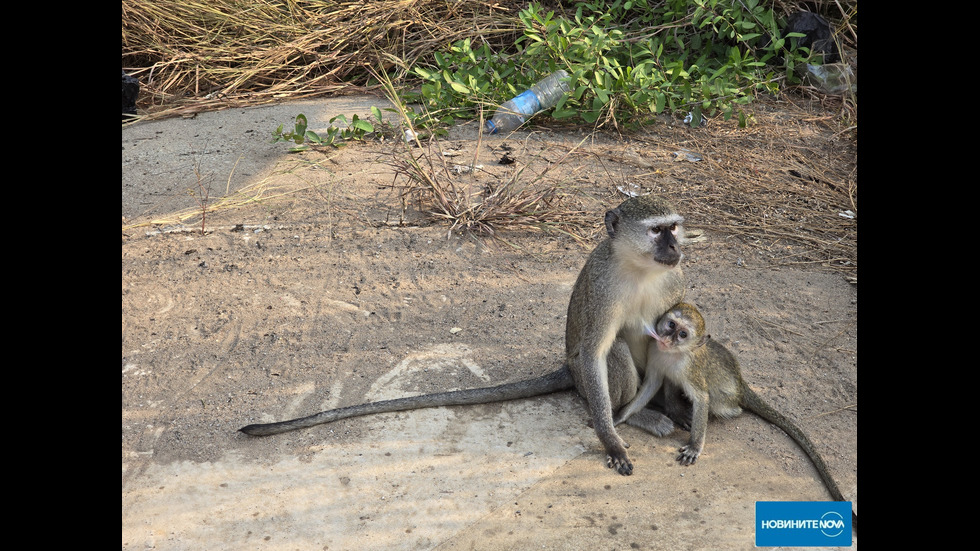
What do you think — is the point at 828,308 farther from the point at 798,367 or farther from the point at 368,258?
the point at 368,258

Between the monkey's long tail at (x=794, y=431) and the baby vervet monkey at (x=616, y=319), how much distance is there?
45cm

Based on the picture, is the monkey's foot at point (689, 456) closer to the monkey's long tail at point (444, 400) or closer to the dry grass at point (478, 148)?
the monkey's long tail at point (444, 400)

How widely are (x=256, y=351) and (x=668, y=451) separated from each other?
236 centimetres

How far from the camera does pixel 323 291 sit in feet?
16.8

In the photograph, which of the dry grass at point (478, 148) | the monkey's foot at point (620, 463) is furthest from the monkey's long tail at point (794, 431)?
the dry grass at point (478, 148)

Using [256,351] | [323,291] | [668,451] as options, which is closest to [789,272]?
[668,451]

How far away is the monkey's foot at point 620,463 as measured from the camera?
146 inches

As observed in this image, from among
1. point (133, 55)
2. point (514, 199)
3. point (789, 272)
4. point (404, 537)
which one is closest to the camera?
point (404, 537)

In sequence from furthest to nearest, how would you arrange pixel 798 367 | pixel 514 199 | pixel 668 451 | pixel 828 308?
1. pixel 514 199
2. pixel 828 308
3. pixel 798 367
4. pixel 668 451

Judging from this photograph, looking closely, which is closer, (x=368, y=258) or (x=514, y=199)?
(x=368, y=258)

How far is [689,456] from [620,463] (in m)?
0.34

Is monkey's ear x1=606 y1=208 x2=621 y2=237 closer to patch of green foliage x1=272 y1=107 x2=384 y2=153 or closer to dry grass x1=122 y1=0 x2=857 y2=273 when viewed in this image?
dry grass x1=122 y1=0 x2=857 y2=273

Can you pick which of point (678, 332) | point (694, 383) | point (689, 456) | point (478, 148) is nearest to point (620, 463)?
point (689, 456)

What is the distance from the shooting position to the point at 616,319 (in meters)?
3.87
